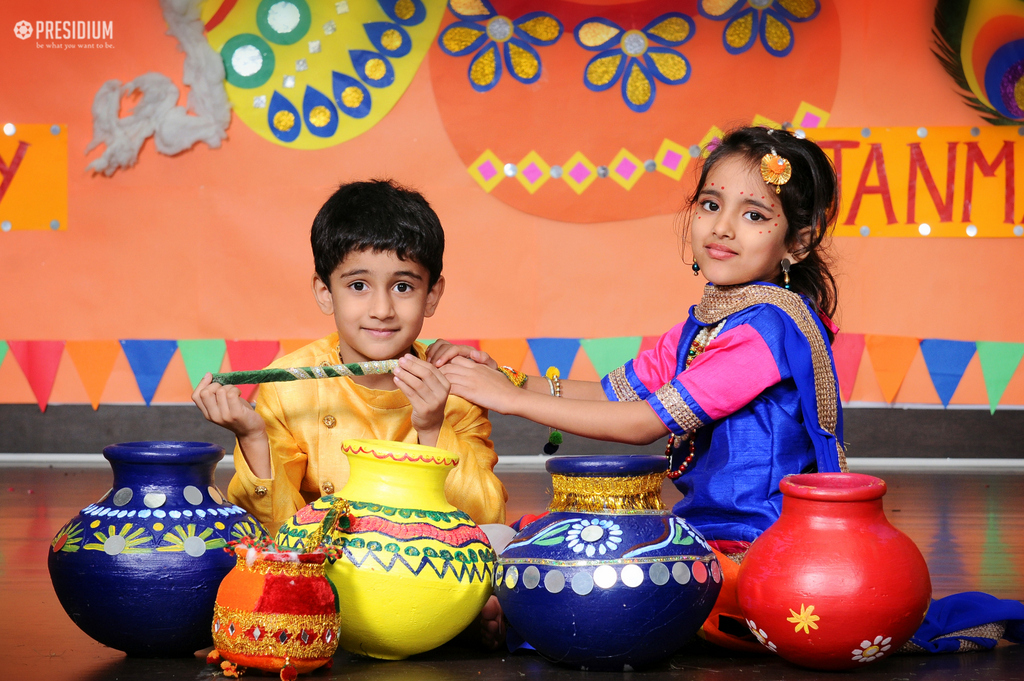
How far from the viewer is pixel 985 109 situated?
160 inches

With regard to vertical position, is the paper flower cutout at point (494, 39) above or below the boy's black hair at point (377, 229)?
above

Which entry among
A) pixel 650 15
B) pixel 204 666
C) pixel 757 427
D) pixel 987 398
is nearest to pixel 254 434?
pixel 204 666

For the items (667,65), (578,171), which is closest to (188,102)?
(578,171)

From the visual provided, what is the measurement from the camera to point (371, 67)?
160 inches

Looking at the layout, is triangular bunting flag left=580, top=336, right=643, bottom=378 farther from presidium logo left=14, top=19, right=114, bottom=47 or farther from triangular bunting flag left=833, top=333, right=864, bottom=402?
presidium logo left=14, top=19, right=114, bottom=47

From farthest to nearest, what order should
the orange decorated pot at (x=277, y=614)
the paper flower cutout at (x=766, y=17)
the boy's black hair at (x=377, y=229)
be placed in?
the paper flower cutout at (x=766, y=17)
the boy's black hair at (x=377, y=229)
the orange decorated pot at (x=277, y=614)

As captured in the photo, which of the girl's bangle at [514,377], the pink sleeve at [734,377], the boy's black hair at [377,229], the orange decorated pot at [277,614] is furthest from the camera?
the girl's bangle at [514,377]

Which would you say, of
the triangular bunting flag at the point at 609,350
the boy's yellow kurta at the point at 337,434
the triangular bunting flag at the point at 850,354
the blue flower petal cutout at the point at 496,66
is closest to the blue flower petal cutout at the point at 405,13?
the blue flower petal cutout at the point at 496,66

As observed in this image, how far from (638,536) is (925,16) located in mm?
3508

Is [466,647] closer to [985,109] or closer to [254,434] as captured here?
[254,434]

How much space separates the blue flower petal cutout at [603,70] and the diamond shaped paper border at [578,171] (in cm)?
29

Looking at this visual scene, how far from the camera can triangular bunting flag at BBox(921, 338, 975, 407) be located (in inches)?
161

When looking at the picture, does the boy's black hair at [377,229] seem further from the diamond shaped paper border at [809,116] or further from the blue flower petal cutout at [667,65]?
the diamond shaped paper border at [809,116]

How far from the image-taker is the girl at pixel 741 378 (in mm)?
1563
